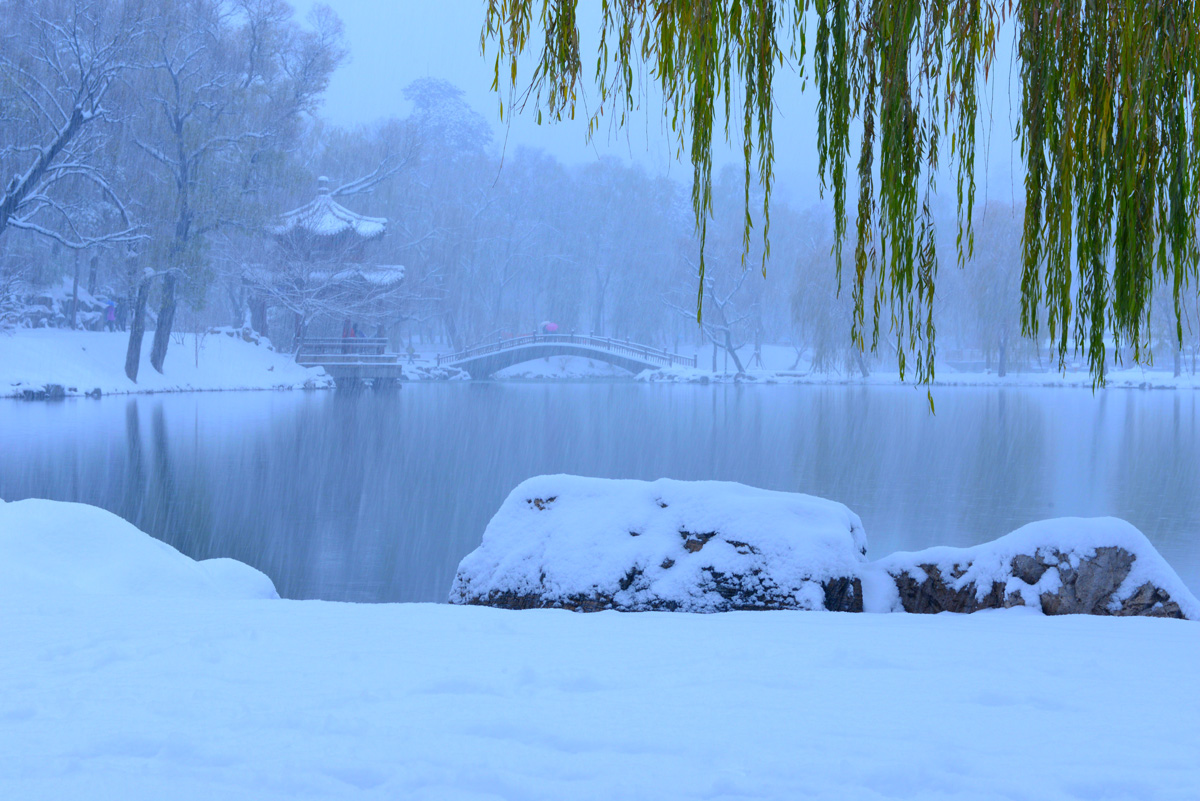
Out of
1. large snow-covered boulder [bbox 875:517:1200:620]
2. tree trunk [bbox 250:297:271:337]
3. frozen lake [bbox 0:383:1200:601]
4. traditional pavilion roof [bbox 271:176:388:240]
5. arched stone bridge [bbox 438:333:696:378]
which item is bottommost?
frozen lake [bbox 0:383:1200:601]

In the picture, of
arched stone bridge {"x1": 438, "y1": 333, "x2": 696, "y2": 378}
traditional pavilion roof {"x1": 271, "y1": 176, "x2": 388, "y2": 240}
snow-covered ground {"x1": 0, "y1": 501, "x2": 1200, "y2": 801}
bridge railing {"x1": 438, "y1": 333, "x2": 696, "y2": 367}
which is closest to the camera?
snow-covered ground {"x1": 0, "y1": 501, "x2": 1200, "y2": 801}

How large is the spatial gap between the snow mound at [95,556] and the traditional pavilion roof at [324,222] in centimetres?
2337

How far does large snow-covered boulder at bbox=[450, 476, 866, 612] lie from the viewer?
4020 mm

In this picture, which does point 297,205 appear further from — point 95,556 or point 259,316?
point 95,556

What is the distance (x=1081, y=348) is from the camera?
87.7 inches

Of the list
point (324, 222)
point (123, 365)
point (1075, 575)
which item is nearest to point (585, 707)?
point (1075, 575)

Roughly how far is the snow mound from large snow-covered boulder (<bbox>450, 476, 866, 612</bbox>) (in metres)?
1.29

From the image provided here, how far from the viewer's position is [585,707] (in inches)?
83.2

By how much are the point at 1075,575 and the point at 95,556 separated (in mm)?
4274

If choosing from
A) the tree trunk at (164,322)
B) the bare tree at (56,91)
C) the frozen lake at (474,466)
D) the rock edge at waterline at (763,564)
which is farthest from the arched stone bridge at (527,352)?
the rock edge at waterline at (763,564)

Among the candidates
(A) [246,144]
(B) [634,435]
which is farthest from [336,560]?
(A) [246,144]

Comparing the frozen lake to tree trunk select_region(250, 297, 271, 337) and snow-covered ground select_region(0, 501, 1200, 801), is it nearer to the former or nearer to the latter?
snow-covered ground select_region(0, 501, 1200, 801)

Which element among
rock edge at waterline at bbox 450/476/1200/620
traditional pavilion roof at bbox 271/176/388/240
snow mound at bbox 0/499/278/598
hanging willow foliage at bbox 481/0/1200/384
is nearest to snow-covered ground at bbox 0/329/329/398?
traditional pavilion roof at bbox 271/176/388/240

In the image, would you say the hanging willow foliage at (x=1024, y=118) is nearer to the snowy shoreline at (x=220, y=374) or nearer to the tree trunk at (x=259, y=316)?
the snowy shoreline at (x=220, y=374)
